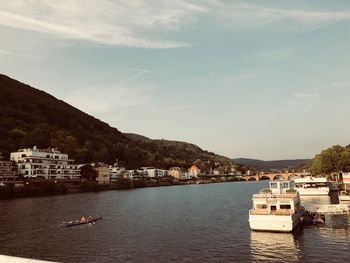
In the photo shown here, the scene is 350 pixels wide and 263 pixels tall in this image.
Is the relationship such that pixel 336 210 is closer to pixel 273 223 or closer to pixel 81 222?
pixel 273 223

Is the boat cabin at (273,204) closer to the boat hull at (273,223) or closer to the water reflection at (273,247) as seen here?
the boat hull at (273,223)

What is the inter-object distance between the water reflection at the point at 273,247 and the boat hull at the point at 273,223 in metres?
0.79

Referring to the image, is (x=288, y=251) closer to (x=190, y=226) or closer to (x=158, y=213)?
(x=190, y=226)

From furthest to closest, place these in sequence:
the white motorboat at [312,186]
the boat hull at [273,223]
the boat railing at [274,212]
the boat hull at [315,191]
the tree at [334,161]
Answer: the tree at [334,161], the white motorboat at [312,186], the boat hull at [315,191], the boat railing at [274,212], the boat hull at [273,223]

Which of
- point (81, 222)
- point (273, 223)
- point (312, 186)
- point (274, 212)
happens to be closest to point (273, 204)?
point (274, 212)

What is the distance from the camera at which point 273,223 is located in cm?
5734

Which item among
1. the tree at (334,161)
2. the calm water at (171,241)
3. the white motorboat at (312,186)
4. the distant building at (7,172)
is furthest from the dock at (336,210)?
the distant building at (7,172)

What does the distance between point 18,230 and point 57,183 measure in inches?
4506

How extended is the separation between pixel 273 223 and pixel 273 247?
762cm

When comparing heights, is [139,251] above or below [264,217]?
below

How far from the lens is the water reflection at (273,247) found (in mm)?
46000

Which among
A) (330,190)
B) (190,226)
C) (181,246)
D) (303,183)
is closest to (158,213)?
(190,226)

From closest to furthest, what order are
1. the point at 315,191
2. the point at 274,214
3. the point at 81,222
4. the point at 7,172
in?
1. the point at 274,214
2. the point at 81,222
3. the point at 315,191
4. the point at 7,172

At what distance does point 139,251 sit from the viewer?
5238 centimetres
